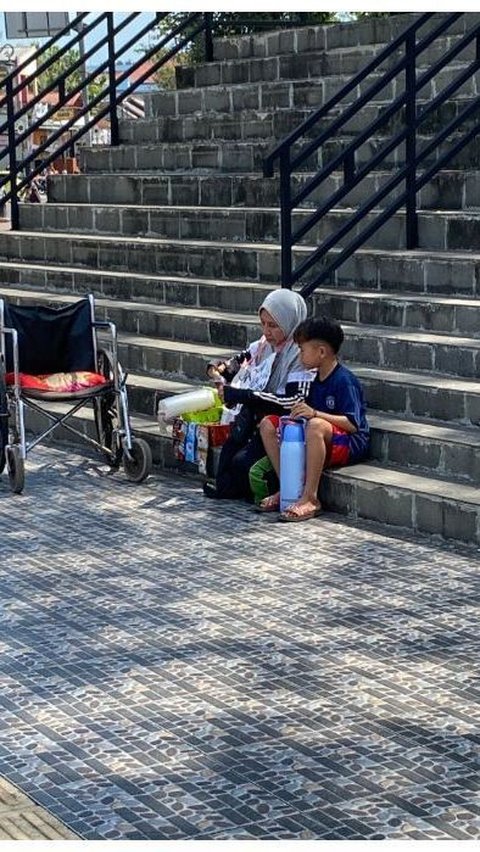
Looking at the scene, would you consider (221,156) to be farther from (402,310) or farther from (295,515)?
(295,515)

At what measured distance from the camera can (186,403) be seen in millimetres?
9586

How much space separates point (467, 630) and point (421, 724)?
3.46ft

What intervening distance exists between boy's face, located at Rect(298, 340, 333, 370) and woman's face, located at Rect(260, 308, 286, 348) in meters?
0.32

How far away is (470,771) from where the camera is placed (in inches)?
199

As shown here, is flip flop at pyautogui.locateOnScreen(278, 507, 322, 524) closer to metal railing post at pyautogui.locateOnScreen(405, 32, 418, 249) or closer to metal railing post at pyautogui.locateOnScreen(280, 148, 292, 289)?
metal railing post at pyautogui.locateOnScreen(280, 148, 292, 289)

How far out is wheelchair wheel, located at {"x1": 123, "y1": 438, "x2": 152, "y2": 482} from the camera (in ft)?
31.0

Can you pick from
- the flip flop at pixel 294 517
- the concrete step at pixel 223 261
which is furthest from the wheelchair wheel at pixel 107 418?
the concrete step at pixel 223 261

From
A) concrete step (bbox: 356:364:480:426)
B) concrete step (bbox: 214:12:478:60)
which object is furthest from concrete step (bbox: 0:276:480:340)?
concrete step (bbox: 214:12:478:60)

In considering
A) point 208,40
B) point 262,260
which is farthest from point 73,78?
point 262,260

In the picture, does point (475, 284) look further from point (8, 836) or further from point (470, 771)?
point (8, 836)

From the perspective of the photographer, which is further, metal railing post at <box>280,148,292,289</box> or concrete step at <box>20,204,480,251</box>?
concrete step at <box>20,204,480,251</box>

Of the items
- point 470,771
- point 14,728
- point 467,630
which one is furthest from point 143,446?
point 470,771

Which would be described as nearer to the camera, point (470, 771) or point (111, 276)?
point (470, 771)

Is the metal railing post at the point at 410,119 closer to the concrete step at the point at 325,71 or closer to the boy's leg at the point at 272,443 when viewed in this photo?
the concrete step at the point at 325,71
